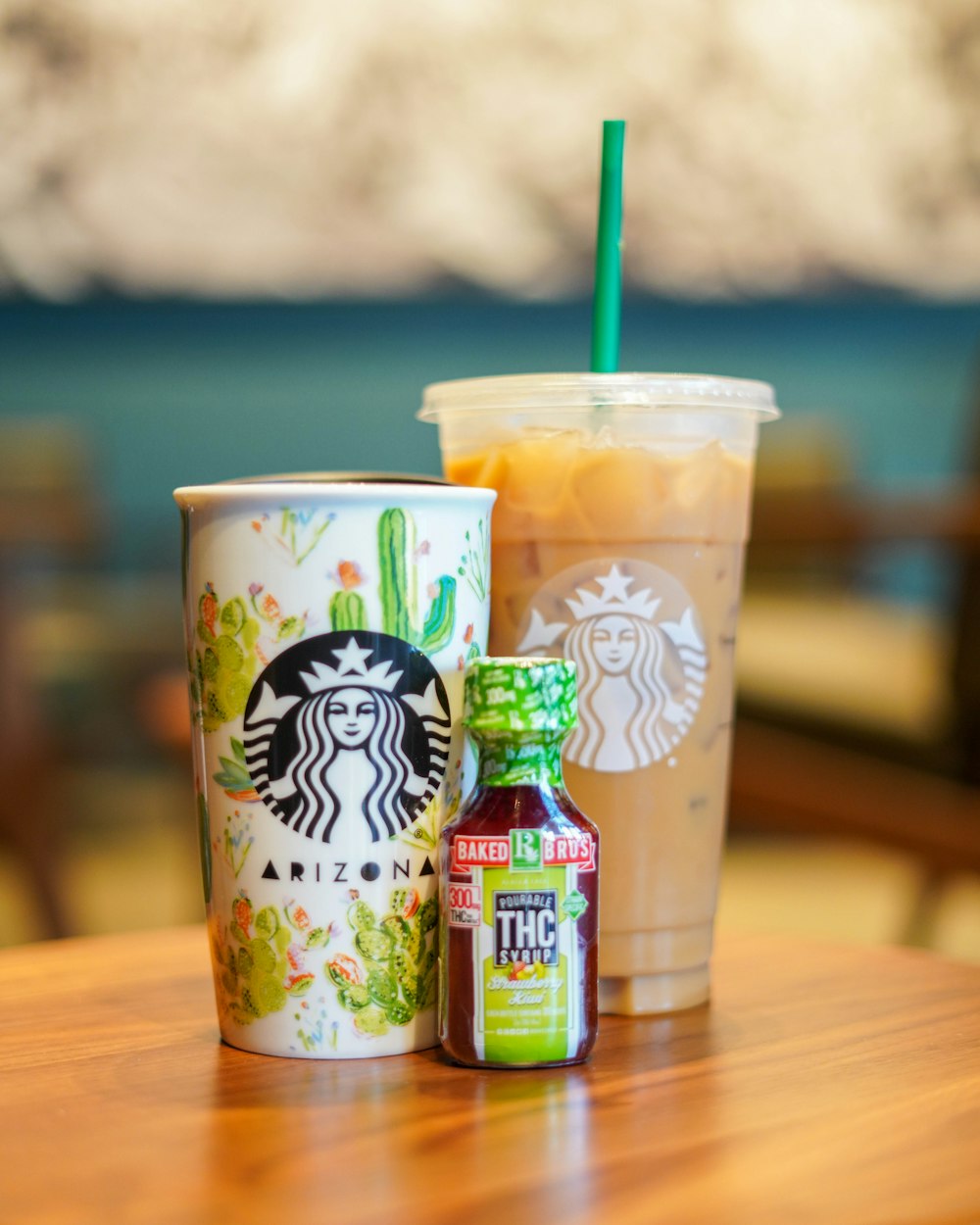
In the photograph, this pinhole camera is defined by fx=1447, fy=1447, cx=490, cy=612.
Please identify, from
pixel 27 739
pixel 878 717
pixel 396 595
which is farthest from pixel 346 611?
pixel 878 717

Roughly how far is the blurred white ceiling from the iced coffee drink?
9.66 feet

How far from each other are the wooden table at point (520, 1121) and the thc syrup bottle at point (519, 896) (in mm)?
17

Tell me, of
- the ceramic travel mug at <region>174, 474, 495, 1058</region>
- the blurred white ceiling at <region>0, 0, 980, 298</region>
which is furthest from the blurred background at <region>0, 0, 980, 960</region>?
the ceramic travel mug at <region>174, 474, 495, 1058</region>

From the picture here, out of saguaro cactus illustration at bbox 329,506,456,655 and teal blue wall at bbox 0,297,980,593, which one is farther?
teal blue wall at bbox 0,297,980,593

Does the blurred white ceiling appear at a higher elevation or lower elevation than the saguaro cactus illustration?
higher

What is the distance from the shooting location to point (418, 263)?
409cm

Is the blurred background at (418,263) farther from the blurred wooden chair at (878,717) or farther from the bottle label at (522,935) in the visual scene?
the bottle label at (522,935)

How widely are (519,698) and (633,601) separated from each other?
115 mm

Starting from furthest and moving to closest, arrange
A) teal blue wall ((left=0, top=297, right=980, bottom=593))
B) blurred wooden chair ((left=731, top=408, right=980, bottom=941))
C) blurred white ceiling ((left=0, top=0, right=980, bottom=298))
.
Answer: teal blue wall ((left=0, top=297, right=980, bottom=593)) → blurred white ceiling ((left=0, top=0, right=980, bottom=298)) → blurred wooden chair ((left=731, top=408, right=980, bottom=941))

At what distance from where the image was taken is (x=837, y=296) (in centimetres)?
420

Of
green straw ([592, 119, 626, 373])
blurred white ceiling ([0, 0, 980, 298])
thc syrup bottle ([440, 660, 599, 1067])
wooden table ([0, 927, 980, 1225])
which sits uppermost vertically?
blurred white ceiling ([0, 0, 980, 298])

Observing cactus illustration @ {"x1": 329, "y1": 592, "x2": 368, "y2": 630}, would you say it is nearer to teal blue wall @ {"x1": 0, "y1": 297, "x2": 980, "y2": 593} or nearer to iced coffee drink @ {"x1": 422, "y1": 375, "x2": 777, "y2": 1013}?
iced coffee drink @ {"x1": 422, "y1": 375, "x2": 777, "y2": 1013}

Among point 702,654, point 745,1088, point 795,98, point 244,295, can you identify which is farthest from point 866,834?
point 244,295

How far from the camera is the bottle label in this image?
1.73 ft
